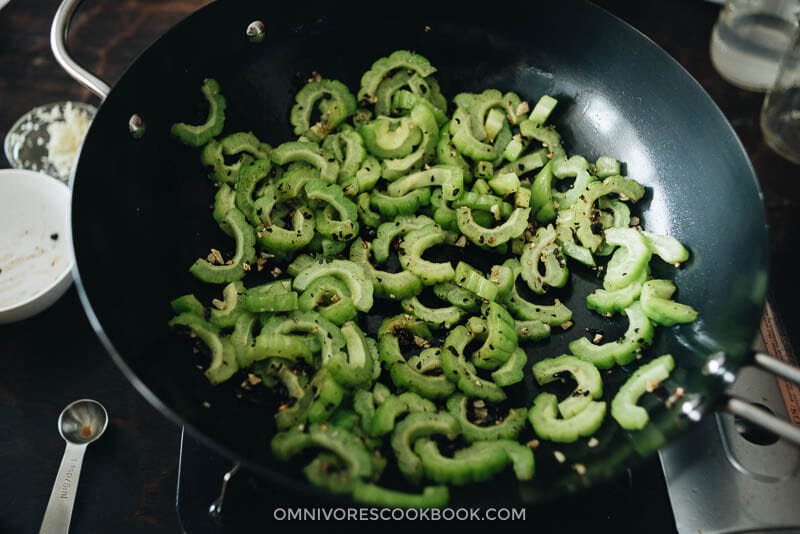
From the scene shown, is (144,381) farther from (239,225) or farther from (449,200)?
(449,200)

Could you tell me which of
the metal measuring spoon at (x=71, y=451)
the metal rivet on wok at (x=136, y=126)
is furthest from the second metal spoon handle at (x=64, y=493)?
the metal rivet on wok at (x=136, y=126)

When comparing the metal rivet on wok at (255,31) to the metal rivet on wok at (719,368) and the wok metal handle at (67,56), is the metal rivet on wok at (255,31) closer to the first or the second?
the wok metal handle at (67,56)

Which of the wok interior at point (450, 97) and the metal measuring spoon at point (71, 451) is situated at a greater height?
the wok interior at point (450, 97)

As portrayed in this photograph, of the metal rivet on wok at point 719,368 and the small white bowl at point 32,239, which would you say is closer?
the metal rivet on wok at point 719,368

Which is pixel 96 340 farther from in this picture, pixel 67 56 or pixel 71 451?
pixel 67 56

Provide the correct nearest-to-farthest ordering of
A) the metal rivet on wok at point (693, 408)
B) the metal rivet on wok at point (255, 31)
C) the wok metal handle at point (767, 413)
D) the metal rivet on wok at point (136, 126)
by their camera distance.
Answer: the wok metal handle at point (767, 413), the metal rivet on wok at point (693, 408), the metal rivet on wok at point (136, 126), the metal rivet on wok at point (255, 31)

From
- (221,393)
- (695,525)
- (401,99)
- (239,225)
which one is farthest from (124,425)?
(695,525)

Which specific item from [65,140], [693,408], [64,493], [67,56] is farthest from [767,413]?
[65,140]

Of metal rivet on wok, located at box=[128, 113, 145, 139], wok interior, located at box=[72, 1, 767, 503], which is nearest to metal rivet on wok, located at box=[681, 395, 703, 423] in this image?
wok interior, located at box=[72, 1, 767, 503]
